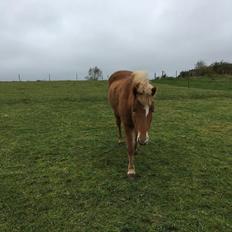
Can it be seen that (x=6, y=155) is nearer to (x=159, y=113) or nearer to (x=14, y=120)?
(x=14, y=120)

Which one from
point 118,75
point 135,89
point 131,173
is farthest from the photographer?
point 118,75

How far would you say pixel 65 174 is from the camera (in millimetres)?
6914

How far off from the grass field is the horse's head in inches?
37.4

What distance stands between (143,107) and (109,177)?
1490 mm

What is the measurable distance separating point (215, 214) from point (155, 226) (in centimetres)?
92

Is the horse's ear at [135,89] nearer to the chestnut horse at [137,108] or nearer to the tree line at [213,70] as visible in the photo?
the chestnut horse at [137,108]

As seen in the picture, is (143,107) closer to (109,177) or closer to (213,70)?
(109,177)

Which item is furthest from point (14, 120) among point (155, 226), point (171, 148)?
point (155, 226)

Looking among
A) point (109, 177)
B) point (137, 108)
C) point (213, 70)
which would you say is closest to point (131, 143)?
point (109, 177)

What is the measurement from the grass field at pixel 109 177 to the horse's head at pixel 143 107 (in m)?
0.95

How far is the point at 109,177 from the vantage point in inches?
264

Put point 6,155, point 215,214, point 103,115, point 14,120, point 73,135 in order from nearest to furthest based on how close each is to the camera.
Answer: point 215,214
point 6,155
point 73,135
point 14,120
point 103,115

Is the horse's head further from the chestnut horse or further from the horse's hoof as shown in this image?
the horse's hoof

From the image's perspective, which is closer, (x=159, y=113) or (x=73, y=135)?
(x=73, y=135)
